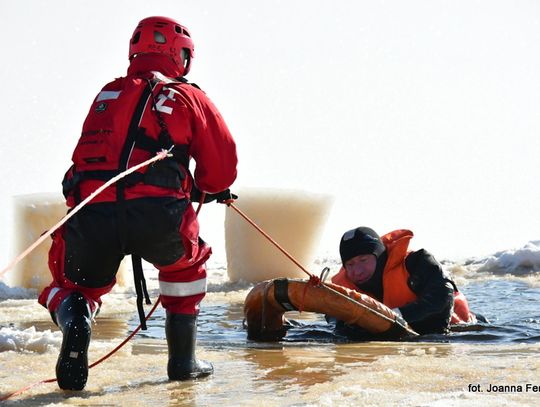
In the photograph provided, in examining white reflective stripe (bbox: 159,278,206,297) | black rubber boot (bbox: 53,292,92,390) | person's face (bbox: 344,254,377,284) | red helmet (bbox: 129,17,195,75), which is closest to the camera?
black rubber boot (bbox: 53,292,92,390)

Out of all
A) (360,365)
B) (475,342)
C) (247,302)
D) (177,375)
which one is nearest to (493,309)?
(475,342)

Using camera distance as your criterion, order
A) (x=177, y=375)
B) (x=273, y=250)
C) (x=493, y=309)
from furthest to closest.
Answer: (x=273, y=250) → (x=493, y=309) → (x=177, y=375)

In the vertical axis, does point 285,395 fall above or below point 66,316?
below

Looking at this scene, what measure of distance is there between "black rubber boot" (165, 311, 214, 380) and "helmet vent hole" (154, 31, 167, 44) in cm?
135

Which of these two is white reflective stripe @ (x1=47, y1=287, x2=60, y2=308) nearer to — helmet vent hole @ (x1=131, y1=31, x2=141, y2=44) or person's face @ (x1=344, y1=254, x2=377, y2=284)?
helmet vent hole @ (x1=131, y1=31, x2=141, y2=44)

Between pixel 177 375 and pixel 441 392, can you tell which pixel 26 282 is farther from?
pixel 441 392

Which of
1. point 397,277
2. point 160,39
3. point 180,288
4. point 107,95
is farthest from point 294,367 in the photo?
point 397,277

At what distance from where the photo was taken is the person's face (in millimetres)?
6750

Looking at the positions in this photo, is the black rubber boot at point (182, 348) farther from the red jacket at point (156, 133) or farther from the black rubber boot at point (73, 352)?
the red jacket at point (156, 133)

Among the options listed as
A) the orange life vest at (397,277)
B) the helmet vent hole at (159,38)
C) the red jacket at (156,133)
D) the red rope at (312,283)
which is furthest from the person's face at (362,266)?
the helmet vent hole at (159,38)

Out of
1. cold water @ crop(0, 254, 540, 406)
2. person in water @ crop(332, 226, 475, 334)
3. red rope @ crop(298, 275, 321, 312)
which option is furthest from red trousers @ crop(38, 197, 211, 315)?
person in water @ crop(332, 226, 475, 334)

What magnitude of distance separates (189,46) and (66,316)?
4.95ft

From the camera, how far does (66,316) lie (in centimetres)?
402

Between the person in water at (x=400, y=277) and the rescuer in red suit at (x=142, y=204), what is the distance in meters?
2.48
